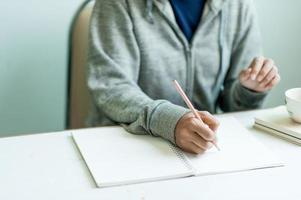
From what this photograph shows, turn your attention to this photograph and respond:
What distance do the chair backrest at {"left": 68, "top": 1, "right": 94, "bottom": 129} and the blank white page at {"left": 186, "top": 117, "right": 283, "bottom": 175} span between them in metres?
0.46

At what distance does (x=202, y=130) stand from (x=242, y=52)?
45 cm

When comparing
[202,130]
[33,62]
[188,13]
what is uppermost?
[188,13]

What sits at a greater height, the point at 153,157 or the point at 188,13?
the point at 188,13

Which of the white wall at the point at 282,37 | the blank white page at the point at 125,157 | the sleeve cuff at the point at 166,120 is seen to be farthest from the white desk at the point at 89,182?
the white wall at the point at 282,37

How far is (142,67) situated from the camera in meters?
1.26

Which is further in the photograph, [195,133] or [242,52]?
[242,52]

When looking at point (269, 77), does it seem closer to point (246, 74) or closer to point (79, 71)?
point (246, 74)

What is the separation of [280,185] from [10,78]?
856 millimetres

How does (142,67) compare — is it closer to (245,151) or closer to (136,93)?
(136,93)

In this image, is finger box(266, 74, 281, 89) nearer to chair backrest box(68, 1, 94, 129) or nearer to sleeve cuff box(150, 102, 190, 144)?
sleeve cuff box(150, 102, 190, 144)

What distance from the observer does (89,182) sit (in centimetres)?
89

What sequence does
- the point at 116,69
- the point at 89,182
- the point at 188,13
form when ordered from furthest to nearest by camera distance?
1. the point at 188,13
2. the point at 116,69
3. the point at 89,182

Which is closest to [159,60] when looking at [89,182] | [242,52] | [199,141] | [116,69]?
[116,69]

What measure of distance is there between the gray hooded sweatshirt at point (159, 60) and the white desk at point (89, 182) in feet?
0.56
